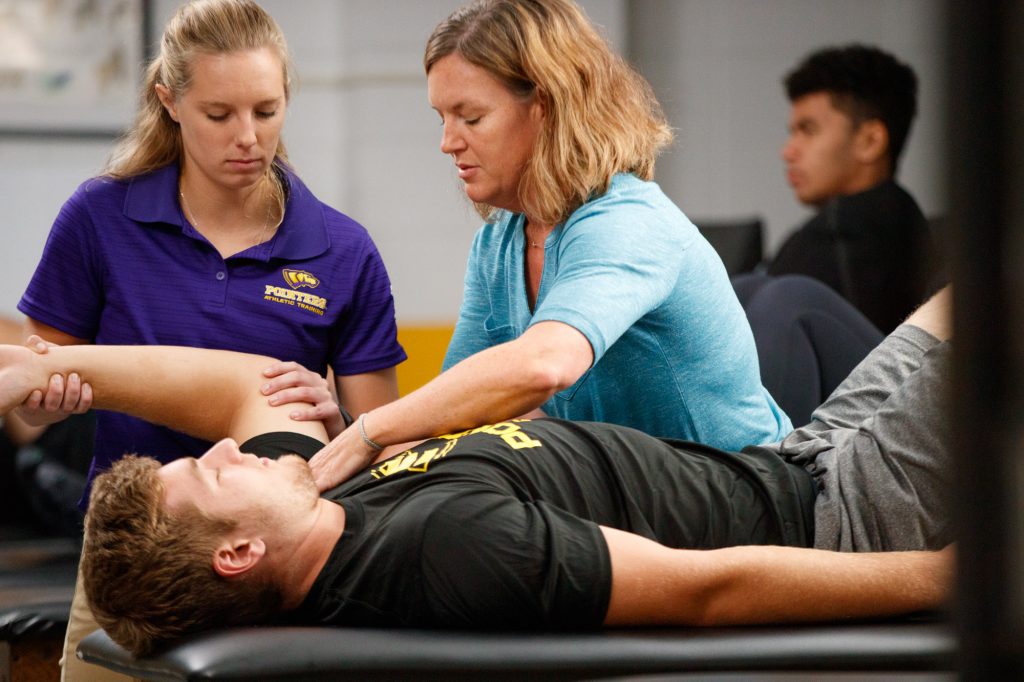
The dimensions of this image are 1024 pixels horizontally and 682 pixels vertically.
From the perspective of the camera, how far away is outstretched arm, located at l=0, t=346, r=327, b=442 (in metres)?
1.66

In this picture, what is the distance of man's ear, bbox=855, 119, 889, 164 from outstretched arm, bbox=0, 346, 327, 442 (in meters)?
1.78

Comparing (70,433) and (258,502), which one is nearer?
(258,502)

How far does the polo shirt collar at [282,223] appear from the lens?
1860 millimetres

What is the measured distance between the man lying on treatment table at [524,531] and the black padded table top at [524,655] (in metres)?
0.06

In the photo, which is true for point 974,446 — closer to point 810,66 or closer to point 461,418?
point 461,418

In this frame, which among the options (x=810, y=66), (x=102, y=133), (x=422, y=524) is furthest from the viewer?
(x=102, y=133)

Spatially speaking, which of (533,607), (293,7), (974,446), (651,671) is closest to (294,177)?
(533,607)

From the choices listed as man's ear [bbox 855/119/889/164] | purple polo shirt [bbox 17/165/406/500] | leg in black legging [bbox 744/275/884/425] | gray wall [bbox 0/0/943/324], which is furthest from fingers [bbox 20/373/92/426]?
gray wall [bbox 0/0/943/324]

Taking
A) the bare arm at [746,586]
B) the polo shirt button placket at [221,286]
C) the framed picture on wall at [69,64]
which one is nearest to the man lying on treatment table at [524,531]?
the bare arm at [746,586]

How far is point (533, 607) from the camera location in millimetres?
1324

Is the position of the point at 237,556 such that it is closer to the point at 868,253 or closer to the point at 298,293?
the point at 298,293

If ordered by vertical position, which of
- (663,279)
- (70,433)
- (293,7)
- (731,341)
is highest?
(293,7)

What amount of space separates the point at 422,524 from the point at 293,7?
147 inches

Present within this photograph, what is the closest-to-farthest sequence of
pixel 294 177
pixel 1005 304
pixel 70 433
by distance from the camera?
pixel 1005 304 < pixel 294 177 < pixel 70 433
